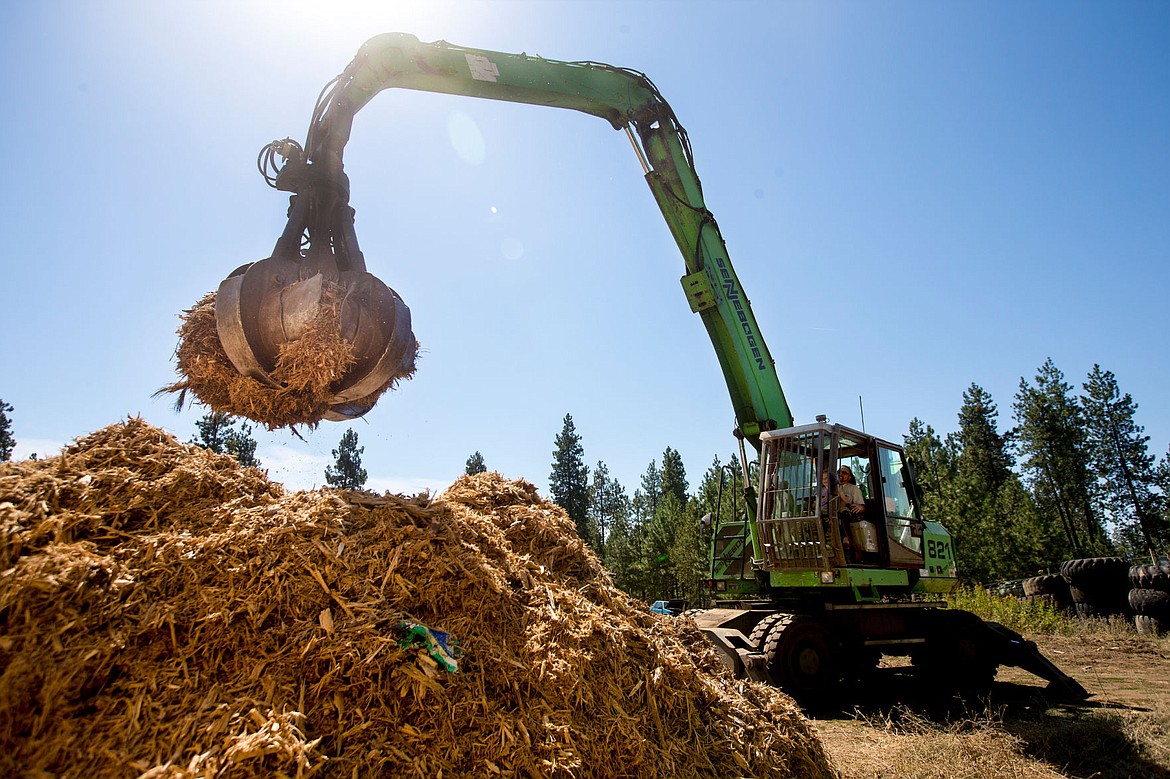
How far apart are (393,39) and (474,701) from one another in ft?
19.1

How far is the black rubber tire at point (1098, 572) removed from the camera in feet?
52.7

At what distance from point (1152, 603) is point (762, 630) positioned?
1267cm

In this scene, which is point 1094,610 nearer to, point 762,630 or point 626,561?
point 762,630

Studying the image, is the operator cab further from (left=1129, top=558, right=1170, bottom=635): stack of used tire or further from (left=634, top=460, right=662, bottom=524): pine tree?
(left=634, top=460, right=662, bottom=524): pine tree

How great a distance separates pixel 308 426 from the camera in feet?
16.0

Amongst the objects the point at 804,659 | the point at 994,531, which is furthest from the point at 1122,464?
the point at 804,659

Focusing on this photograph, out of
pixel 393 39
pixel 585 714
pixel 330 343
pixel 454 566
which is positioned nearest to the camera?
pixel 585 714

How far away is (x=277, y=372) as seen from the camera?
444 cm

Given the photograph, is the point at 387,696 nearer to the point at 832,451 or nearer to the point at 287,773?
the point at 287,773

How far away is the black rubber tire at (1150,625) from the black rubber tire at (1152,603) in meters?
0.11

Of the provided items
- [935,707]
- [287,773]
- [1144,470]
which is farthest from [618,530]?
[287,773]

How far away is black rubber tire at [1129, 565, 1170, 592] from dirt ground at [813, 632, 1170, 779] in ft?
19.6


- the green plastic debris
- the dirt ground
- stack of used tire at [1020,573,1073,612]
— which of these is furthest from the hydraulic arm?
stack of used tire at [1020,573,1073,612]

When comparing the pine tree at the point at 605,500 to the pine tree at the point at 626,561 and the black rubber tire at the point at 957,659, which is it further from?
the black rubber tire at the point at 957,659
